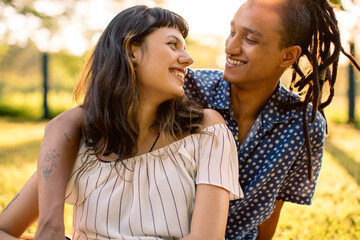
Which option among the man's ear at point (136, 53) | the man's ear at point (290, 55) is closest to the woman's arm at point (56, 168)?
the man's ear at point (136, 53)

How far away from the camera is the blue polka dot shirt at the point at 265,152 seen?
269cm

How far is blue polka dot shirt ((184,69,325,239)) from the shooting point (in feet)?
8.83

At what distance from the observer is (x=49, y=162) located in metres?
2.17

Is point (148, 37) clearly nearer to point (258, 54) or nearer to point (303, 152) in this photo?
point (258, 54)

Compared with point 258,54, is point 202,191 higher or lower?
lower

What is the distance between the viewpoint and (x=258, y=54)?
2.64 m

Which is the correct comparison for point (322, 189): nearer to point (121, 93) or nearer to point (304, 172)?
point (304, 172)

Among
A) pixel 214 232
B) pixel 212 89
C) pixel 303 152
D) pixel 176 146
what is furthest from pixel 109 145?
pixel 303 152

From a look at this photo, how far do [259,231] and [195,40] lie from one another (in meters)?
12.1

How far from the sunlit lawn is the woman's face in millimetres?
2122

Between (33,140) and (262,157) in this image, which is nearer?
(262,157)

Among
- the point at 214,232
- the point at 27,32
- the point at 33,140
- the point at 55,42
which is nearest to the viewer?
the point at 214,232

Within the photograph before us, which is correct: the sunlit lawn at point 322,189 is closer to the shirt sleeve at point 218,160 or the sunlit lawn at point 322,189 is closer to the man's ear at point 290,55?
the man's ear at point 290,55

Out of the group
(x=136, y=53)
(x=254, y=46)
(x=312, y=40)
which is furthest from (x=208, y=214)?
(x=312, y=40)
